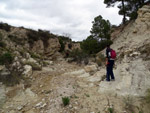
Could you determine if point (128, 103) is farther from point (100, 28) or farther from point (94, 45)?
point (100, 28)

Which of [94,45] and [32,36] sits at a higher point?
[32,36]

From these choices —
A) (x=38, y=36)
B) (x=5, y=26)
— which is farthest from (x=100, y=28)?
Result: (x=5, y=26)

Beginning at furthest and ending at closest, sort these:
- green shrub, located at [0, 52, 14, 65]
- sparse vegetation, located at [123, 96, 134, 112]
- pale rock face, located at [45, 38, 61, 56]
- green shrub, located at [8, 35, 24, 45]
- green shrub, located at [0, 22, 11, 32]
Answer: pale rock face, located at [45, 38, 61, 56]
green shrub, located at [0, 22, 11, 32]
green shrub, located at [8, 35, 24, 45]
green shrub, located at [0, 52, 14, 65]
sparse vegetation, located at [123, 96, 134, 112]

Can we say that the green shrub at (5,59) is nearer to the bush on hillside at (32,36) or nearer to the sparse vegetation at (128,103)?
the sparse vegetation at (128,103)

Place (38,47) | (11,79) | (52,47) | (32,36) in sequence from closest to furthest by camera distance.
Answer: (11,79)
(38,47)
(32,36)
(52,47)

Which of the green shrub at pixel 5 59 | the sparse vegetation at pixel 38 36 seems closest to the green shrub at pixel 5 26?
the sparse vegetation at pixel 38 36

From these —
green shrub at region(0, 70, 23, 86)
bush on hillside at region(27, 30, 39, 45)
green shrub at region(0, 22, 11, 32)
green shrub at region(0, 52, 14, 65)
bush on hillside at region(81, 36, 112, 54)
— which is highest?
green shrub at region(0, 22, 11, 32)

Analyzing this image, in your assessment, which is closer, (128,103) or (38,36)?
(128,103)

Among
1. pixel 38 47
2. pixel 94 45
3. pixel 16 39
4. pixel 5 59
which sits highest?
pixel 16 39

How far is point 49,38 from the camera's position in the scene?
18531mm

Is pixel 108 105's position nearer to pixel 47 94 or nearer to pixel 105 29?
pixel 47 94

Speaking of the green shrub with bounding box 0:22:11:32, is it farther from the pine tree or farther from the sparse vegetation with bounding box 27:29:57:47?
the pine tree

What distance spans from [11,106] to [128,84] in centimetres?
424

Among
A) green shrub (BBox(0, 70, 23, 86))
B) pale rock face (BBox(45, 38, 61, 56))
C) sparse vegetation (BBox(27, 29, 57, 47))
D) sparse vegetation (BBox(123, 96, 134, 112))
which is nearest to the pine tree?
pale rock face (BBox(45, 38, 61, 56))
